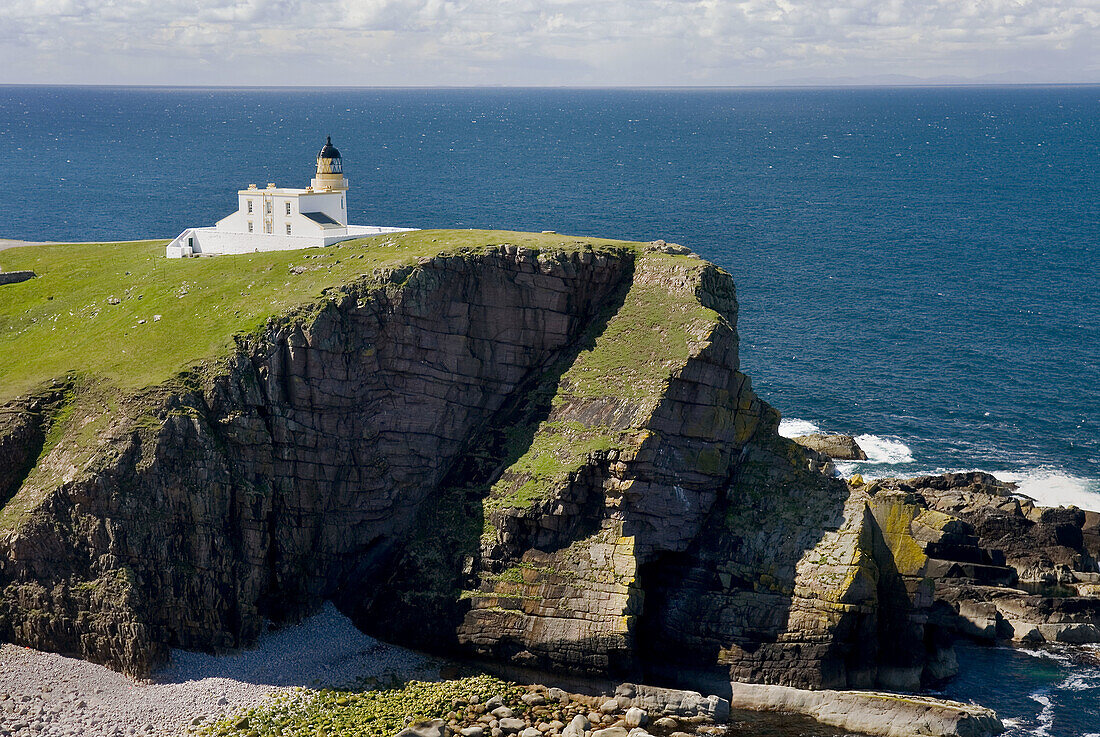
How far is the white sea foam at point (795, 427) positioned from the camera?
74.6 metres

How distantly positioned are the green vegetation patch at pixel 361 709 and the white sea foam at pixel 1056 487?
111 feet

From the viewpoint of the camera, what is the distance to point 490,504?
51.0m

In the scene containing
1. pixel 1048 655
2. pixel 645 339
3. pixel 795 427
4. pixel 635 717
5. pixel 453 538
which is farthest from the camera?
pixel 795 427

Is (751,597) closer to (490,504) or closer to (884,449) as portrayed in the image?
(490,504)

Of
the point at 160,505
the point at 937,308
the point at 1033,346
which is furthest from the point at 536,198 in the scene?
the point at 160,505

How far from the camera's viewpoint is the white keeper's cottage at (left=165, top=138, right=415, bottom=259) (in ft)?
212

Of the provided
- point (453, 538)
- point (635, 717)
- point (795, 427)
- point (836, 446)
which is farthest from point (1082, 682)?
point (795, 427)

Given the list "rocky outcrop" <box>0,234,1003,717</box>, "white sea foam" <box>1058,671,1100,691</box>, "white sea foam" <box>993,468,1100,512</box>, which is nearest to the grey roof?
"rocky outcrop" <box>0,234,1003,717</box>

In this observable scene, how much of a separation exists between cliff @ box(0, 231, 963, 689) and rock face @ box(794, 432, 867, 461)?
57.7ft


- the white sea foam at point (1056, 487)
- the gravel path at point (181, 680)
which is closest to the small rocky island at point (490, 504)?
the gravel path at point (181, 680)

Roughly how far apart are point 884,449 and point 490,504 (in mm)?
31129

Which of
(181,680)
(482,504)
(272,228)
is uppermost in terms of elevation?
(272,228)

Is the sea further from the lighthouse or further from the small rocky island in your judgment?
the lighthouse

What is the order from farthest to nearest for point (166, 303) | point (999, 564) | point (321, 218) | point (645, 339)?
point (321, 218) < point (999, 564) < point (166, 303) < point (645, 339)
